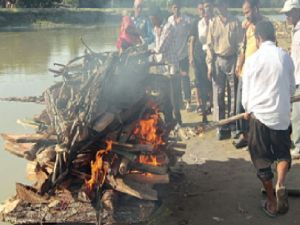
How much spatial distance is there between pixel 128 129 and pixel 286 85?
1.85 metres

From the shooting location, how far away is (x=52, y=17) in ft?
134

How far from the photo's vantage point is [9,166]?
24.0 ft

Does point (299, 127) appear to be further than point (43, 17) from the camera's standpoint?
No

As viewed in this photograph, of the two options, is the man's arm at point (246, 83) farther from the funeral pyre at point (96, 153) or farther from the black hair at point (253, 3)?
the black hair at point (253, 3)

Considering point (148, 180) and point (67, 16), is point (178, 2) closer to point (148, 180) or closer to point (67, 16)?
point (148, 180)

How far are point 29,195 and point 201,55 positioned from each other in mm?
5415

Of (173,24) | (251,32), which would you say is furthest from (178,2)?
(251,32)

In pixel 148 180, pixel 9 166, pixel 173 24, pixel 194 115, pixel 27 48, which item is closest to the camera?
pixel 148 180

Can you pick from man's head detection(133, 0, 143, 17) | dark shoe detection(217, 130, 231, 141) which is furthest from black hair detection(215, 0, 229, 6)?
man's head detection(133, 0, 143, 17)

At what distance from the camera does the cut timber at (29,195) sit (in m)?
4.88

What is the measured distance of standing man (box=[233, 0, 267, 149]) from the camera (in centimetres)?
693

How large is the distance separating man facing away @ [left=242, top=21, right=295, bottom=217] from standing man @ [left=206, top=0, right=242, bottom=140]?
8.24 ft

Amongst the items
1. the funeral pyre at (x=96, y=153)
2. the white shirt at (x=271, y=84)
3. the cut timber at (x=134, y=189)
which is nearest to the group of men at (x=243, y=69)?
the white shirt at (x=271, y=84)

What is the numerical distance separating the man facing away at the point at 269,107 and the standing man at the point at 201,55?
3.82 meters
